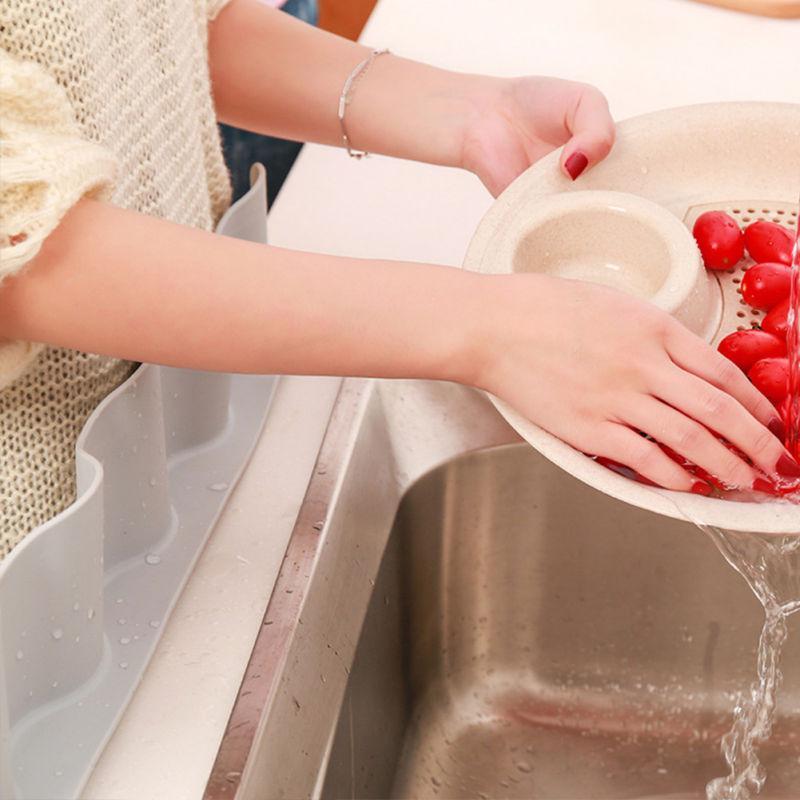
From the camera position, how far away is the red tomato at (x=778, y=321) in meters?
0.79

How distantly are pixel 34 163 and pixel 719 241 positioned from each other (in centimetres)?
47

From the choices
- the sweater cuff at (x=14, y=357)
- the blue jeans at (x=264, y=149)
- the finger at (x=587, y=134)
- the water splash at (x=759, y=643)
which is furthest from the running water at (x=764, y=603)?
the blue jeans at (x=264, y=149)

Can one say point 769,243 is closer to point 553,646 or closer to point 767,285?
point 767,285

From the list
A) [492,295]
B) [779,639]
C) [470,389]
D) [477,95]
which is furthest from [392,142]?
[779,639]

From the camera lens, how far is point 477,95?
963 millimetres

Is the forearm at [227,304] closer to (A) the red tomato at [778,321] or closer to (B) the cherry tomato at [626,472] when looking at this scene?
(B) the cherry tomato at [626,472]

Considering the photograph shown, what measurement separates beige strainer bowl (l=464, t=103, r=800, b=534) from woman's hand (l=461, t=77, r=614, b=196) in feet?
0.14

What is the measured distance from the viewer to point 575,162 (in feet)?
2.81

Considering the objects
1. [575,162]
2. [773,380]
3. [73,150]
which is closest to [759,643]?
[773,380]

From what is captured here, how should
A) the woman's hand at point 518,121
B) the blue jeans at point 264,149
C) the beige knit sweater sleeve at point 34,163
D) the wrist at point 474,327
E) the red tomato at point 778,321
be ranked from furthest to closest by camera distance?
the blue jeans at point 264,149
the woman's hand at point 518,121
the red tomato at point 778,321
the wrist at point 474,327
the beige knit sweater sleeve at point 34,163

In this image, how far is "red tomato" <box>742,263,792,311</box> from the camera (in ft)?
2.68

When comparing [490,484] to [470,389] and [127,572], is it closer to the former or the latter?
[470,389]

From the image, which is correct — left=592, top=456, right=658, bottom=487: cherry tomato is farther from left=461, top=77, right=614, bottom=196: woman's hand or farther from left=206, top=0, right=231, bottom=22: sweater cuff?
left=206, top=0, right=231, bottom=22: sweater cuff

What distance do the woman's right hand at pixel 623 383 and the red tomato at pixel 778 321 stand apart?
0.41ft
